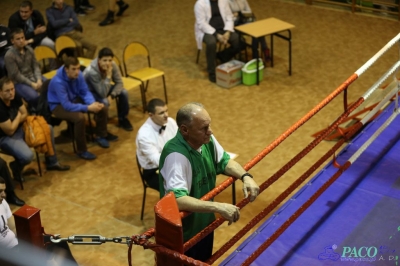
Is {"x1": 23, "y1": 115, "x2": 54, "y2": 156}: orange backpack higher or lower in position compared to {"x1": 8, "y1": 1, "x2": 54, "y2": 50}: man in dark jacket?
lower

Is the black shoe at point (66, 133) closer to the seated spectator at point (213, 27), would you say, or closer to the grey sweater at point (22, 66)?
the grey sweater at point (22, 66)

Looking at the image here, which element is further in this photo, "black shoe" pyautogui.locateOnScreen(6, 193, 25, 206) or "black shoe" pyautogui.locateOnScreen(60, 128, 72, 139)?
"black shoe" pyautogui.locateOnScreen(60, 128, 72, 139)

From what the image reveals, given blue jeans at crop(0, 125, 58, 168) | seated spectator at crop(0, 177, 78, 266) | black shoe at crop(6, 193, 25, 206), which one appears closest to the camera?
seated spectator at crop(0, 177, 78, 266)

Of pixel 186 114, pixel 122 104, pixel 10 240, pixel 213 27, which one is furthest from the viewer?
pixel 213 27

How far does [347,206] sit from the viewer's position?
511cm

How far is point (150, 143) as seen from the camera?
5.85m

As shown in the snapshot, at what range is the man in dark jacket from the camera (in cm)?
905

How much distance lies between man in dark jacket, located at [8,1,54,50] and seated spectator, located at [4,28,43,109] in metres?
1.08

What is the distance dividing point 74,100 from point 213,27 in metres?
2.67

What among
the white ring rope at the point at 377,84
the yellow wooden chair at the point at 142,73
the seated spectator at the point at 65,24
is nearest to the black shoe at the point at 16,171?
the yellow wooden chair at the point at 142,73

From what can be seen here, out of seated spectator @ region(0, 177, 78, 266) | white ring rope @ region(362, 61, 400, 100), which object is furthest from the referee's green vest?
white ring rope @ region(362, 61, 400, 100)

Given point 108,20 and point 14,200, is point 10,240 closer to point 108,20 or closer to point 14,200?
point 14,200

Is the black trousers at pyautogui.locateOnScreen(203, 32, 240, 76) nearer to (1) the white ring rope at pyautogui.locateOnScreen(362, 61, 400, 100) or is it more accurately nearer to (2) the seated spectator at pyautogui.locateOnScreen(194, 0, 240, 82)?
(2) the seated spectator at pyautogui.locateOnScreen(194, 0, 240, 82)

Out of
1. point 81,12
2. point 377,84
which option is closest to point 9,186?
point 377,84
